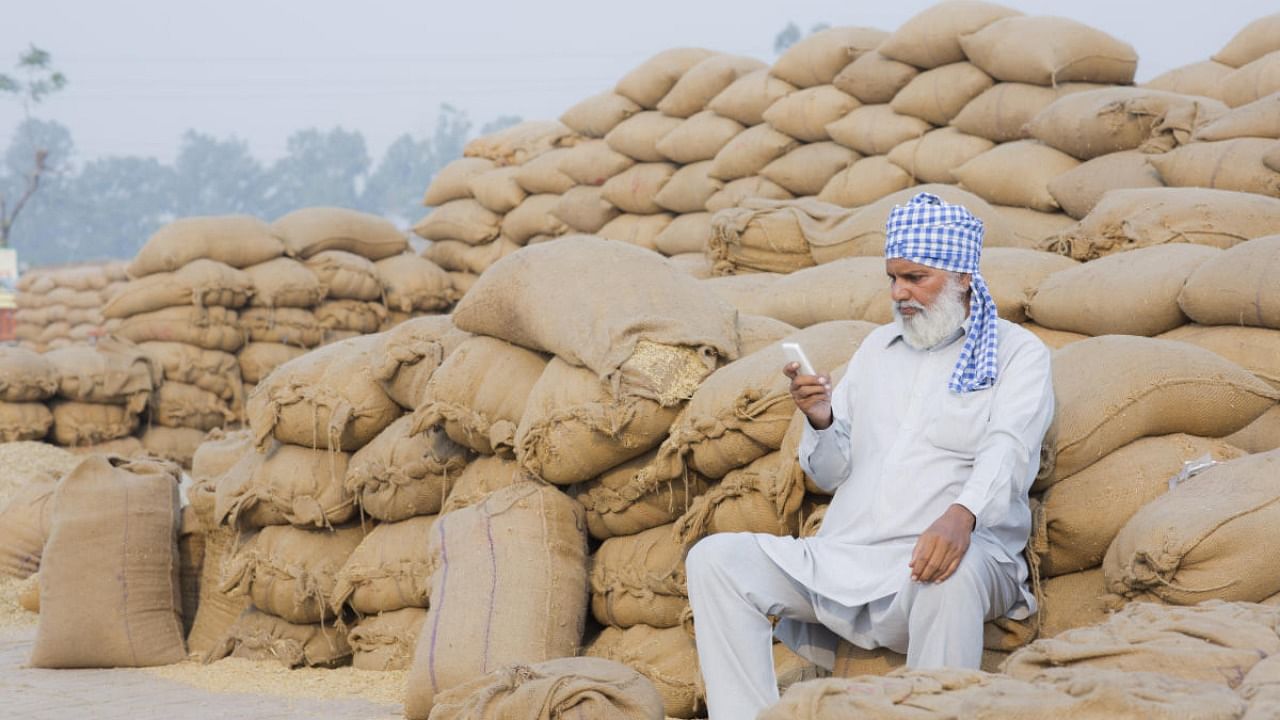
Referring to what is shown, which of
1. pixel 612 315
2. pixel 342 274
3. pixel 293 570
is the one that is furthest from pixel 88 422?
pixel 612 315

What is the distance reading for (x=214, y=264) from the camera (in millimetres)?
7828

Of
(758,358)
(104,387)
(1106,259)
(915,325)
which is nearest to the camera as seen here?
(915,325)

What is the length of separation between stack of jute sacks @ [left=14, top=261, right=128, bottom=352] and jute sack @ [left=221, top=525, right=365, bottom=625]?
9855 millimetres

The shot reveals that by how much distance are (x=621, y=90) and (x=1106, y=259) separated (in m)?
4.64

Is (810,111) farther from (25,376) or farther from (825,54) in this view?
(25,376)

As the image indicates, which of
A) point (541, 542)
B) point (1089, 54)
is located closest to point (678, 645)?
point (541, 542)

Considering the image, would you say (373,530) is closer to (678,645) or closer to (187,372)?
(678,645)

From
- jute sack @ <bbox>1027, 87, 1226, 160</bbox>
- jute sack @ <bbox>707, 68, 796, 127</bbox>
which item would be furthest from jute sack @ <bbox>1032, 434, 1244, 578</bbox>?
jute sack @ <bbox>707, 68, 796, 127</bbox>

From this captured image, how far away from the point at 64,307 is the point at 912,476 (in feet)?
42.3

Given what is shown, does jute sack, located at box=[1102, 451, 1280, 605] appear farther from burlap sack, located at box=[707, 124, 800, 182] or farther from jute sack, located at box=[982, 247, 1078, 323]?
burlap sack, located at box=[707, 124, 800, 182]

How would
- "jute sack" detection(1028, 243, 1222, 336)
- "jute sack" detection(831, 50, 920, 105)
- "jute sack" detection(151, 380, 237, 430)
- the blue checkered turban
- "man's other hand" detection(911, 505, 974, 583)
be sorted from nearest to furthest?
"man's other hand" detection(911, 505, 974, 583) < the blue checkered turban < "jute sack" detection(1028, 243, 1222, 336) < "jute sack" detection(831, 50, 920, 105) < "jute sack" detection(151, 380, 237, 430)

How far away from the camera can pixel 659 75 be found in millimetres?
8180

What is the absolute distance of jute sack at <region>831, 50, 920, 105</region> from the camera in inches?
268

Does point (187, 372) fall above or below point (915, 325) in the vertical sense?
below
